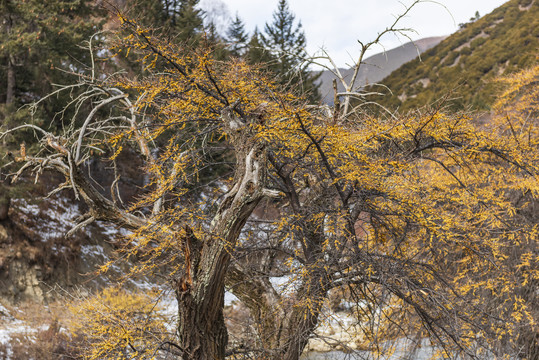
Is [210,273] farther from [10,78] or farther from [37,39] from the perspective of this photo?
[10,78]

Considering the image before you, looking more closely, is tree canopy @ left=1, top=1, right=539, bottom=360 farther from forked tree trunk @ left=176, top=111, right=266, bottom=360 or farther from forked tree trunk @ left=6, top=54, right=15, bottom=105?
forked tree trunk @ left=6, top=54, right=15, bottom=105

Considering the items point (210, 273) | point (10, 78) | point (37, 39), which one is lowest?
point (210, 273)

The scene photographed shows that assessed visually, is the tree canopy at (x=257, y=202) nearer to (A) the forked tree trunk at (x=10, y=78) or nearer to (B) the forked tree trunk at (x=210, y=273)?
(B) the forked tree trunk at (x=210, y=273)

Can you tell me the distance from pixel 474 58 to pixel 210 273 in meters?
35.2

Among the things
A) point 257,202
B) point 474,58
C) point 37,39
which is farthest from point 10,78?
point 474,58

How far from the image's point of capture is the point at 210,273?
358cm

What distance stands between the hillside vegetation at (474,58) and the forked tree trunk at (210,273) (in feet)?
77.3

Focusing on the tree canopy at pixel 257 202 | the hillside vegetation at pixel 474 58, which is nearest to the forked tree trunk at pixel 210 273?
the tree canopy at pixel 257 202

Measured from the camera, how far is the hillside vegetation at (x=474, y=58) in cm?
2811

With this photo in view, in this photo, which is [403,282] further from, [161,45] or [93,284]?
[93,284]

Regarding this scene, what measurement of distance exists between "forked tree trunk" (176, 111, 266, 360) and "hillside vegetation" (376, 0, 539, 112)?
23.6 m

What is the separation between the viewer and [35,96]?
41.7ft

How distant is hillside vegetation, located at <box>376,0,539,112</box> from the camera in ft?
92.2

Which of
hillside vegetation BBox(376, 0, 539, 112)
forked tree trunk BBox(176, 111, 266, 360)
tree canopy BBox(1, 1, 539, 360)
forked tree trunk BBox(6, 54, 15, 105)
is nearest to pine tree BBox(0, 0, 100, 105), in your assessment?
forked tree trunk BBox(6, 54, 15, 105)
